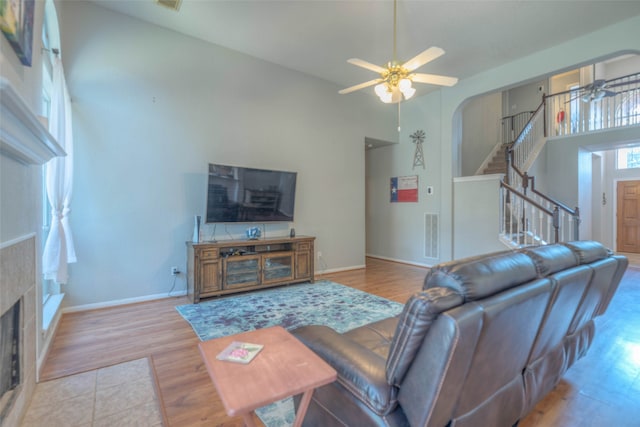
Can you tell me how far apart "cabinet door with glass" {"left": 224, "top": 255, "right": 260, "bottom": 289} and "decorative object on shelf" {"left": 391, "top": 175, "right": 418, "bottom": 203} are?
3651 millimetres

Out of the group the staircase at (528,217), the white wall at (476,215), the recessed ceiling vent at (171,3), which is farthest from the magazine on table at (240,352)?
the white wall at (476,215)

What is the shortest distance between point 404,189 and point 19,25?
19.8ft

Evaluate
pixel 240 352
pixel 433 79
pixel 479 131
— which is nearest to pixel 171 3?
pixel 433 79

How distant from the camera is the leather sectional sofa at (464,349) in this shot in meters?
1.01

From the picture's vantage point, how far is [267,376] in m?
1.12

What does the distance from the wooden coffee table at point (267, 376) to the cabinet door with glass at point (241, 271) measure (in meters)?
2.69

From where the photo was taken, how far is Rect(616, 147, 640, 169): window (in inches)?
294

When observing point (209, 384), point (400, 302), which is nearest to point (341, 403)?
point (209, 384)

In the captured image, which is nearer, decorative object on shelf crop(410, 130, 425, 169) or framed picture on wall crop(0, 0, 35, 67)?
framed picture on wall crop(0, 0, 35, 67)

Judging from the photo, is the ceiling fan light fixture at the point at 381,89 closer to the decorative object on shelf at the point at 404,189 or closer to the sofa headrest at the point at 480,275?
the sofa headrest at the point at 480,275

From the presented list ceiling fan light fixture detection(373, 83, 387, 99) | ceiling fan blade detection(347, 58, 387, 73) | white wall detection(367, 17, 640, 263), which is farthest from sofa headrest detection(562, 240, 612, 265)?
white wall detection(367, 17, 640, 263)

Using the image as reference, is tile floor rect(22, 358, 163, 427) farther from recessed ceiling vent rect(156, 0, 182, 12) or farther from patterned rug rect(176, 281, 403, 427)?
recessed ceiling vent rect(156, 0, 182, 12)

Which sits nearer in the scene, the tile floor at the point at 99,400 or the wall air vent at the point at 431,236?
the tile floor at the point at 99,400

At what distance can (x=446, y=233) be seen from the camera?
571 centimetres
